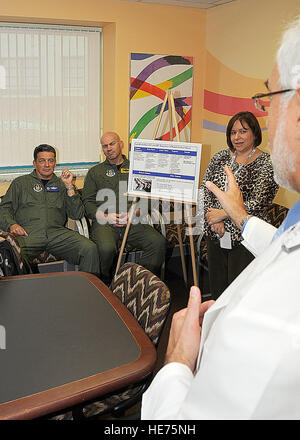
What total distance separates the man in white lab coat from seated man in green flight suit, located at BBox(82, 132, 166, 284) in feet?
10.5

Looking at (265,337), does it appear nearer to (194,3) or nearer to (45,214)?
(45,214)

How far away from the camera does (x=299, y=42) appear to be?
770mm

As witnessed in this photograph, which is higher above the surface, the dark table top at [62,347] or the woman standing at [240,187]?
the woman standing at [240,187]

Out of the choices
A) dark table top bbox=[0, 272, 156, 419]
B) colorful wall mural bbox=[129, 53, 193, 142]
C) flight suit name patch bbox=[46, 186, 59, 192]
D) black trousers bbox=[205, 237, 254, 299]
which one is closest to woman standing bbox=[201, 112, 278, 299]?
black trousers bbox=[205, 237, 254, 299]

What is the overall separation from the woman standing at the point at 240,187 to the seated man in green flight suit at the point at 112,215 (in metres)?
0.97

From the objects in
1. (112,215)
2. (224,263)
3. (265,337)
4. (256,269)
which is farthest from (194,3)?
(265,337)

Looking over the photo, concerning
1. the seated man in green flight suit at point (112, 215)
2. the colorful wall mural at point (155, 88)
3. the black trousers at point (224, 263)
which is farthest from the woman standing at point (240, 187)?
the colorful wall mural at point (155, 88)

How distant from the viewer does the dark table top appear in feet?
4.58

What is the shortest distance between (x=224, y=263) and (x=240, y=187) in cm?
60

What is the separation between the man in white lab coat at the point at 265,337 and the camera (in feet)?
2.14

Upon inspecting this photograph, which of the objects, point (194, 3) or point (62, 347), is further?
point (194, 3)

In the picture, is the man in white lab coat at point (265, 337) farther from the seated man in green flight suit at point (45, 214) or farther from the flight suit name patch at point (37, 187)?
the flight suit name patch at point (37, 187)

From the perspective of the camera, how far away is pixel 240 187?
3.06 m

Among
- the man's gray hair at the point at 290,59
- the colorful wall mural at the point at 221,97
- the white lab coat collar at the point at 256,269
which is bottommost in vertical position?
the white lab coat collar at the point at 256,269
